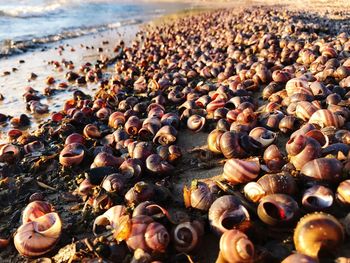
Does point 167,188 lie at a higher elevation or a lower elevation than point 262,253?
lower

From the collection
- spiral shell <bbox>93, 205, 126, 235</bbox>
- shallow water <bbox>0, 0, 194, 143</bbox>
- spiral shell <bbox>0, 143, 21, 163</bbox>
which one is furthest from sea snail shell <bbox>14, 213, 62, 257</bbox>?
shallow water <bbox>0, 0, 194, 143</bbox>

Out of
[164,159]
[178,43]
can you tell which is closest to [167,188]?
[164,159]

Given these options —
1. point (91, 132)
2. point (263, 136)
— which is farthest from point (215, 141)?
point (91, 132)

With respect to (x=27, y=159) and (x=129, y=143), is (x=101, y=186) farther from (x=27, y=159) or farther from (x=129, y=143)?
(x=27, y=159)

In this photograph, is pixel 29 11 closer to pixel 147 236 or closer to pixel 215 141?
pixel 215 141

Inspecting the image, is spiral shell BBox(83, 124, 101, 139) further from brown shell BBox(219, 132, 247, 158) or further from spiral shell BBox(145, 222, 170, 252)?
spiral shell BBox(145, 222, 170, 252)

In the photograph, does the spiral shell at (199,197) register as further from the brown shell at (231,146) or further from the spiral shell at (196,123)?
the spiral shell at (196,123)

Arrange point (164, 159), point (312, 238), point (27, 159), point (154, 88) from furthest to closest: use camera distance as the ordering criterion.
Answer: point (154, 88) < point (27, 159) < point (164, 159) < point (312, 238)
